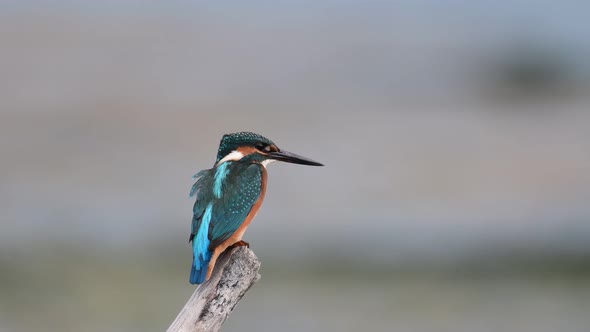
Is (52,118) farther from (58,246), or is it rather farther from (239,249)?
(239,249)

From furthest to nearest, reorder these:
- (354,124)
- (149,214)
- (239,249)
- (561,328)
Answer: (354,124), (149,214), (561,328), (239,249)

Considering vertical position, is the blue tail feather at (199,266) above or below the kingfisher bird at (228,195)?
below

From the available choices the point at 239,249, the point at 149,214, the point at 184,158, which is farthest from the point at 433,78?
the point at 239,249

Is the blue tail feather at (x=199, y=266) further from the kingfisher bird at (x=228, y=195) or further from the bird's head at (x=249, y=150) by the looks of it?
the bird's head at (x=249, y=150)

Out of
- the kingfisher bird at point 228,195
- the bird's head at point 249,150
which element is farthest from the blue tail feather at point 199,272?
the bird's head at point 249,150

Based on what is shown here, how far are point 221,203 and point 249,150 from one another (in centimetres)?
33

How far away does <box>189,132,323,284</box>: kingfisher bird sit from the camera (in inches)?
177

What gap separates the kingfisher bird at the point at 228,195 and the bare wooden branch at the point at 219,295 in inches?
2.1

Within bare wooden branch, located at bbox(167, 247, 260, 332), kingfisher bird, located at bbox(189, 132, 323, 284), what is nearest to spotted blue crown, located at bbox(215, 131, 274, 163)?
kingfisher bird, located at bbox(189, 132, 323, 284)

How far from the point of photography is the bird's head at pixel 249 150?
4926mm

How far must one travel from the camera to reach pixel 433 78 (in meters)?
23.5

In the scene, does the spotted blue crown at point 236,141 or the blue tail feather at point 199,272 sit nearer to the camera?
the blue tail feather at point 199,272

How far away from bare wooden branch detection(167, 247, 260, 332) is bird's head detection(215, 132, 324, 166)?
1.77 ft

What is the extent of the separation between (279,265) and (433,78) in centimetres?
1251
